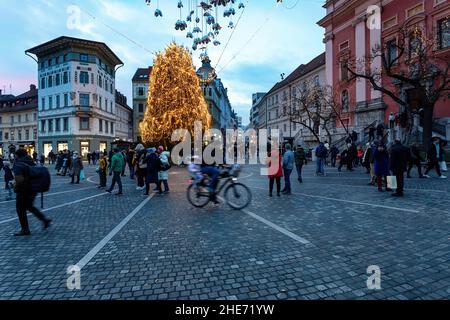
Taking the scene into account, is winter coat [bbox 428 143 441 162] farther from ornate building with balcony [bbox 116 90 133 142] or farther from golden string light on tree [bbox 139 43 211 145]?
ornate building with balcony [bbox 116 90 133 142]

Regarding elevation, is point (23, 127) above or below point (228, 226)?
above

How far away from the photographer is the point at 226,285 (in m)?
3.73

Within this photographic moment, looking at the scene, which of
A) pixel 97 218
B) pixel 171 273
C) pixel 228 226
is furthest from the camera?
pixel 97 218

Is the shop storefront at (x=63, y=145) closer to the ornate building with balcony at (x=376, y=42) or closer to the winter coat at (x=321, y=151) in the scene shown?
the ornate building with balcony at (x=376, y=42)

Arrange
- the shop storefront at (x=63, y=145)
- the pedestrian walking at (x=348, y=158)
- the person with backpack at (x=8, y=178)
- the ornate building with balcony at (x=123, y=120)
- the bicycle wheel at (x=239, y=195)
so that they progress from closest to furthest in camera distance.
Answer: the bicycle wheel at (x=239, y=195) < the person with backpack at (x=8, y=178) < the pedestrian walking at (x=348, y=158) < the shop storefront at (x=63, y=145) < the ornate building with balcony at (x=123, y=120)

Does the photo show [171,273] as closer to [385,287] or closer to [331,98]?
[385,287]

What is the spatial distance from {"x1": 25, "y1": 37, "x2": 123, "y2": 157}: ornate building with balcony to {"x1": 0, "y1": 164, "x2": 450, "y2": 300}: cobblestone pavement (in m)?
44.7

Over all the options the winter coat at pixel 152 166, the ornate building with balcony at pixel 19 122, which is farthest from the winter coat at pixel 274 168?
the ornate building with balcony at pixel 19 122

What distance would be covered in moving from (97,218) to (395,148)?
31.2ft

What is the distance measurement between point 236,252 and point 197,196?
4.16m

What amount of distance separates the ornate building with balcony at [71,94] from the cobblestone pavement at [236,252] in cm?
4470

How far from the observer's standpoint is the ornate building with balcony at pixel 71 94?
159 feet

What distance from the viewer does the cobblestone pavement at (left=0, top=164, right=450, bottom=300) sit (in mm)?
3631

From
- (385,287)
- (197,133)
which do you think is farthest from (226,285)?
(197,133)
